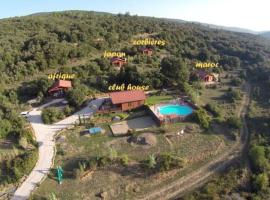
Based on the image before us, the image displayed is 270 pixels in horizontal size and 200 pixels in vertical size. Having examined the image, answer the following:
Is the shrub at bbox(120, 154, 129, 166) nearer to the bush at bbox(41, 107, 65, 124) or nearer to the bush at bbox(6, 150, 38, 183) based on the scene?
the bush at bbox(6, 150, 38, 183)

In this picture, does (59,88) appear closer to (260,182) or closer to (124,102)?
(124,102)

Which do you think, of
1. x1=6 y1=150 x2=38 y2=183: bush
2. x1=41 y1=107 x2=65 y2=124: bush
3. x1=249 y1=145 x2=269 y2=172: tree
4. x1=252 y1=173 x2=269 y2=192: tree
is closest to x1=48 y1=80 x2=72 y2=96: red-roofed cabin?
x1=41 y1=107 x2=65 y2=124: bush

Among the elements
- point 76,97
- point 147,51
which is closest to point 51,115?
point 76,97

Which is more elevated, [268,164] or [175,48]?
[175,48]

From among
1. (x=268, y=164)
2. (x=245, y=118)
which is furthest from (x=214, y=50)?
(x=268, y=164)

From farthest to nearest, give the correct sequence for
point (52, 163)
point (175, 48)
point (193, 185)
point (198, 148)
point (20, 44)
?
point (175, 48), point (20, 44), point (198, 148), point (52, 163), point (193, 185)

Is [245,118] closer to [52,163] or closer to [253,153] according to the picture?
[253,153]
